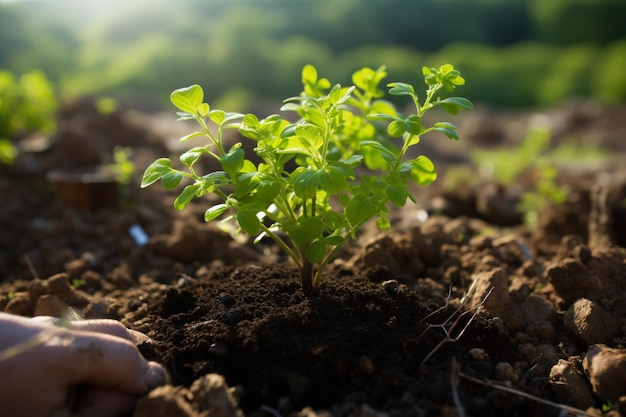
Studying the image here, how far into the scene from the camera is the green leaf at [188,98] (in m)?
2.27

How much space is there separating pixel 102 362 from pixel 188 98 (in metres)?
1.03

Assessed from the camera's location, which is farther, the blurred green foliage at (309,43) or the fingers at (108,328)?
the blurred green foliage at (309,43)

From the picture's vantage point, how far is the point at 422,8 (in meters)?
20.2

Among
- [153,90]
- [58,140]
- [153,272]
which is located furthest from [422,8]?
[153,272]

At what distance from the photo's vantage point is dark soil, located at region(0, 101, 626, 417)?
6.78 ft

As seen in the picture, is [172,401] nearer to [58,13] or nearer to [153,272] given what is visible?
[153,272]

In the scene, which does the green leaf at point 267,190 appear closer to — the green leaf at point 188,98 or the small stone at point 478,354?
the green leaf at point 188,98

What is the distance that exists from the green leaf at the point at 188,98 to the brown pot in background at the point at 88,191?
2322mm

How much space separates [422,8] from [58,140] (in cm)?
1726

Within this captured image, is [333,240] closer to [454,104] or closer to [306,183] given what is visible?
[306,183]

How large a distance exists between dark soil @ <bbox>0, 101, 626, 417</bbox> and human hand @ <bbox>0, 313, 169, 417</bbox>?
14 centimetres

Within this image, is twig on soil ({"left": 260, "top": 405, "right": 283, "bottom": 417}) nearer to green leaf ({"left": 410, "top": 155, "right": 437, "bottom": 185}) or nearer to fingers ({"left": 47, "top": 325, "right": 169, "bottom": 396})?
fingers ({"left": 47, "top": 325, "right": 169, "bottom": 396})

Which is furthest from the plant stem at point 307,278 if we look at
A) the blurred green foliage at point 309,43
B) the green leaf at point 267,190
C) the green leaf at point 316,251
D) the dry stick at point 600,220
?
the blurred green foliage at point 309,43

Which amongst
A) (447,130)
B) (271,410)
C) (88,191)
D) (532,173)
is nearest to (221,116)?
(447,130)
